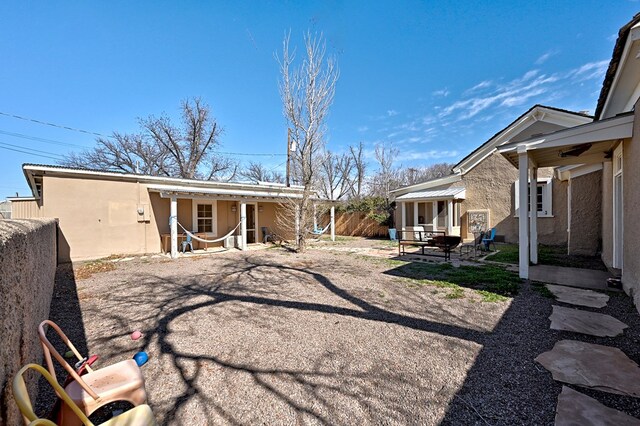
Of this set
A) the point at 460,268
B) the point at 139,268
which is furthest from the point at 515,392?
the point at 139,268

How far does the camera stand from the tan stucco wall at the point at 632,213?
4.20 meters

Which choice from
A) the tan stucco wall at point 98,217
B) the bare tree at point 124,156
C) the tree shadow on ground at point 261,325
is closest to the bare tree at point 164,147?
the bare tree at point 124,156

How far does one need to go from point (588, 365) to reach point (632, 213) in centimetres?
355

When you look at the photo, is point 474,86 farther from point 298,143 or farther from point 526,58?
point 298,143

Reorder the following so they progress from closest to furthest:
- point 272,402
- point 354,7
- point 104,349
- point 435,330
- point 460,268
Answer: point 272,402, point 104,349, point 435,330, point 460,268, point 354,7

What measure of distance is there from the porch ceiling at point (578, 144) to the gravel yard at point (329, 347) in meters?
2.98

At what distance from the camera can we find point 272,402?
2334 mm

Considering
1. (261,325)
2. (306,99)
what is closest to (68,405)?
(261,325)

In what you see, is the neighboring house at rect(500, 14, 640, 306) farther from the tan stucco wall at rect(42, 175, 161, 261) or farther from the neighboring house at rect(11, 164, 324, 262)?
the tan stucco wall at rect(42, 175, 161, 261)

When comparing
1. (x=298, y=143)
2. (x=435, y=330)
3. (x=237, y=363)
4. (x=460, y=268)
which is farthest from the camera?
(x=298, y=143)

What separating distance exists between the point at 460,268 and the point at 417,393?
19.8 ft

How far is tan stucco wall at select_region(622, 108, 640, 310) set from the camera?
13.8ft

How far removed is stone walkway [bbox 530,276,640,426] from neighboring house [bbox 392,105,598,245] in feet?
29.5

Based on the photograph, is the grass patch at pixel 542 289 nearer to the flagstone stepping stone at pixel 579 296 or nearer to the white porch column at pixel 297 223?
the flagstone stepping stone at pixel 579 296
